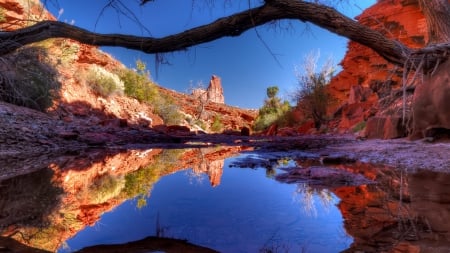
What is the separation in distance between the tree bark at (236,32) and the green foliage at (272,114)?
60.9 ft

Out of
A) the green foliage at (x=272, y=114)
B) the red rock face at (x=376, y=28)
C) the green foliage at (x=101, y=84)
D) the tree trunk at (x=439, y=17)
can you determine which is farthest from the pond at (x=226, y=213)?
the green foliage at (x=272, y=114)

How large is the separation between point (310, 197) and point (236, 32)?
71.8 inches

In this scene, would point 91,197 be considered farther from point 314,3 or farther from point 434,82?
point 434,82

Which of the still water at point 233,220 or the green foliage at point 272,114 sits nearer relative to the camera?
the still water at point 233,220

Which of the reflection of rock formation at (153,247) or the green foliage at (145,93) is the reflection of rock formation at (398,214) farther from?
the green foliage at (145,93)

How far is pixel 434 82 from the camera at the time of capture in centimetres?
502

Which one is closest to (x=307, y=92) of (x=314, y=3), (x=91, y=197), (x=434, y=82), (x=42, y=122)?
(x=434, y=82)

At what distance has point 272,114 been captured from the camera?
26.4 metres

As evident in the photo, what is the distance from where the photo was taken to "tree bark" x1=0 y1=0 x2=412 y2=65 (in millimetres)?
3002

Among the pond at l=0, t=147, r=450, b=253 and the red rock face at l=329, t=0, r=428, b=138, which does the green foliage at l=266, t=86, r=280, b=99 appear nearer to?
the red rock face at l=329, t=0, r=428, b=138

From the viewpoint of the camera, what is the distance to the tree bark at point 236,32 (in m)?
3.00

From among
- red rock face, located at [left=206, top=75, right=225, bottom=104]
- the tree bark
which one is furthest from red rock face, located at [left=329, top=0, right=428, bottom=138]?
red rock face, located at [left=206, top=75, right=225, bottom=104]

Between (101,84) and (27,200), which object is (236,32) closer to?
(27,200)

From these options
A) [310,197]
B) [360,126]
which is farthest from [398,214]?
[360,126]
